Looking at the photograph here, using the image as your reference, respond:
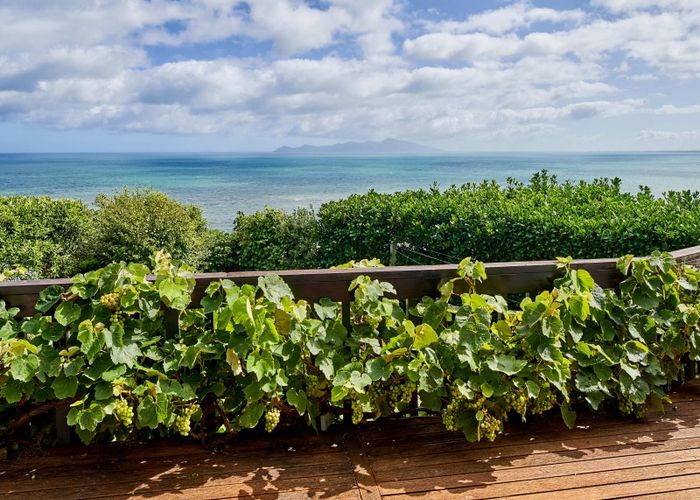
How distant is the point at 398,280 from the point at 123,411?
1.11 metres

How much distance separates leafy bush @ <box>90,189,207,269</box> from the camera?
861 centimetres

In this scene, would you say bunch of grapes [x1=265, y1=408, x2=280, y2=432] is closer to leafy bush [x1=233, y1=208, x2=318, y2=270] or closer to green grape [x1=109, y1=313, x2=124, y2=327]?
green grape [x1=109, y1=313, x2=124, y2=327]

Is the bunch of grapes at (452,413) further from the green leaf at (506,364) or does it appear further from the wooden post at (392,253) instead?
the wooden post at (392,253)

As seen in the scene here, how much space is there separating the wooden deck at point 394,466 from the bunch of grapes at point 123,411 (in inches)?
9.2

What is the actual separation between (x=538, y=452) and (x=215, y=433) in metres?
1.27

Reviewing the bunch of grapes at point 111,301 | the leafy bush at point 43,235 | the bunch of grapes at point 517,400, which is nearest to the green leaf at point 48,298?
the bunch of grapes at point 111,301

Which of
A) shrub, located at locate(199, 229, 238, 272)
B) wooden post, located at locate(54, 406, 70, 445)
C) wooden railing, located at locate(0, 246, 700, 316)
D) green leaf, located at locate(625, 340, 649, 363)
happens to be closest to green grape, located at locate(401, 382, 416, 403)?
wooden railing, located at locate(0, 246, 700, 316)

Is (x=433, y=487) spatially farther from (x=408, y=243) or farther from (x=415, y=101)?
(x=415, y=101)

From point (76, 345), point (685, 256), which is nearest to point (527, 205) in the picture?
point (685, 256)

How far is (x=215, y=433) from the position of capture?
6.89 ft

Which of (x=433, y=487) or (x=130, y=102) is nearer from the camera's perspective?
(x=433, y=487)

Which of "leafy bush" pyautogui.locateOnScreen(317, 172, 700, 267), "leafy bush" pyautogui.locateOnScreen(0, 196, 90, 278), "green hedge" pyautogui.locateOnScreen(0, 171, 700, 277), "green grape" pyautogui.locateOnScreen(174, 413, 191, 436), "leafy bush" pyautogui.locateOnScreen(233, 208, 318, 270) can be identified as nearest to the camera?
"green grape" pyautogui.locateOnScreen(174, 413, 191, 436)

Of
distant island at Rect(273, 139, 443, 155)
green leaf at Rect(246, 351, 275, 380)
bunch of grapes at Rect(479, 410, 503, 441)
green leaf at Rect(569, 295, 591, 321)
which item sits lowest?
bunch of grapes at Rect(479, 410, 503, 441)

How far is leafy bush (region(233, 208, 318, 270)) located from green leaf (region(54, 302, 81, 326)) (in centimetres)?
655
